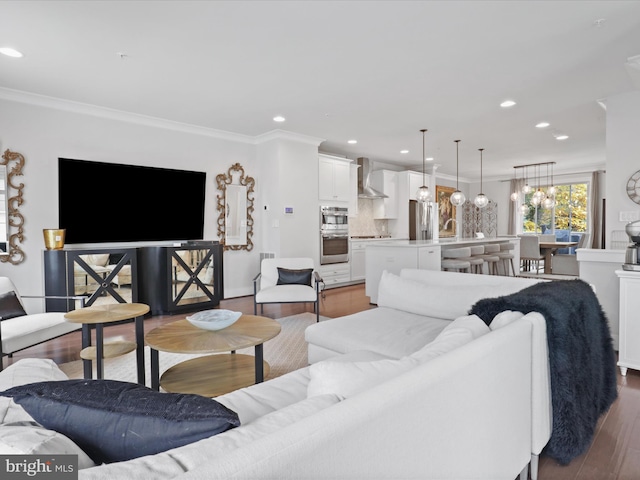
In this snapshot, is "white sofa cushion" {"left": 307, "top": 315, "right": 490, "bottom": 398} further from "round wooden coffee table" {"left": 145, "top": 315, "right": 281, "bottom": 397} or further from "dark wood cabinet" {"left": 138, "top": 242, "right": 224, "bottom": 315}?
"dark wood cabinet" {"left": 138, "top": 242, "right": 224, "bottom": 315}

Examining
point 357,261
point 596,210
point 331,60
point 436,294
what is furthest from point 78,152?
point 596,210

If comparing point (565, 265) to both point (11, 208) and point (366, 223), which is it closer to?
point (366, 223)

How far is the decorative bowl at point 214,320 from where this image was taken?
234 centimetres

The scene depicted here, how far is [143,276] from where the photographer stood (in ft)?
15.6

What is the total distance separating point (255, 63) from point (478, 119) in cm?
328

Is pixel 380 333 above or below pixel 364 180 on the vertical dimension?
below

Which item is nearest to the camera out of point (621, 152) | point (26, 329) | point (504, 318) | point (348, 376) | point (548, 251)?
point (348, 376)

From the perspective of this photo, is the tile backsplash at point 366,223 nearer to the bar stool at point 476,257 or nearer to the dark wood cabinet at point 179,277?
the bar stool at point 476,257

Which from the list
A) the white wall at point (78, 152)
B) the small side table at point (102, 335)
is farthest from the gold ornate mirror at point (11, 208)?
the small side table at point (102, 335)

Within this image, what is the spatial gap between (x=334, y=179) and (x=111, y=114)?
363cm

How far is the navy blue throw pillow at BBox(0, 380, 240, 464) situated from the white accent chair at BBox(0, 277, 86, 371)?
7.28ft

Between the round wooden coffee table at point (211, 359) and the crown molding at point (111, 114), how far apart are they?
11.2ft

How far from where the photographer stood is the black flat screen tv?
4.44 m

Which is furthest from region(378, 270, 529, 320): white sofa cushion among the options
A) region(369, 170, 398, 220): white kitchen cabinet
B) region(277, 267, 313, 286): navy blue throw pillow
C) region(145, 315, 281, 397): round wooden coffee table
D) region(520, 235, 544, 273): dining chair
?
region(520, 235, 544, 273): dining chair
